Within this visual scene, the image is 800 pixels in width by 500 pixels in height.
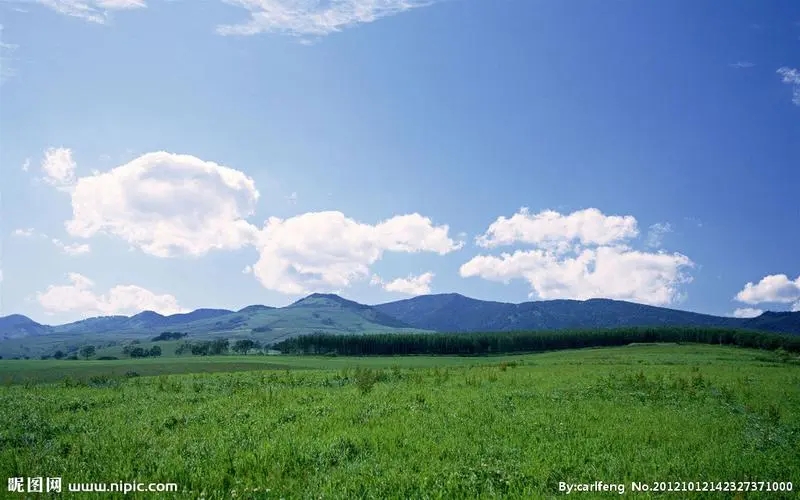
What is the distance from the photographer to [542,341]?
17900cm

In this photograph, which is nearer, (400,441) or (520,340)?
(400,441)

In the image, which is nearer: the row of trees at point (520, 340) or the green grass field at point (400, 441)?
the green grass field at point (400, 441)

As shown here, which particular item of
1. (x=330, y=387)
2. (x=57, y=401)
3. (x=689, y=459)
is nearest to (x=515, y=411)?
(x=689, y=459)

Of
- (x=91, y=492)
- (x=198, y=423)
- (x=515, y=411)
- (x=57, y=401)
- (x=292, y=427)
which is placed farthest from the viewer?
(x=57, y=401)

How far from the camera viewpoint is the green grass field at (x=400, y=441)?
1067cm

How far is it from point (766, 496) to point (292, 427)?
1234cm

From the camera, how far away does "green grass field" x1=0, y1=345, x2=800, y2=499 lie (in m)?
10.7

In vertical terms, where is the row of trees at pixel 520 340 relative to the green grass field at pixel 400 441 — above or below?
below

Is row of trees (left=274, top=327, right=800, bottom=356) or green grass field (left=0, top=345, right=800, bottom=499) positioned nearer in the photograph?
green grass field (left=0, top=345, right=800, bottom=499)

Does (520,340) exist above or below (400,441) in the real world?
below

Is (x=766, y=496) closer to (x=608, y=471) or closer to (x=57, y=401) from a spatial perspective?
(x=608, y=471)

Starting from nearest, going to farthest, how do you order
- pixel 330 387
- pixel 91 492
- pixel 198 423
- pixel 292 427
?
pixel 91 492 → pixel 292 427 → pixel 198 423 → pixel 330 387

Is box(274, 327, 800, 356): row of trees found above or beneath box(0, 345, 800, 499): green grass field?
beneath

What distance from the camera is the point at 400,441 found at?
1351 centimetres
